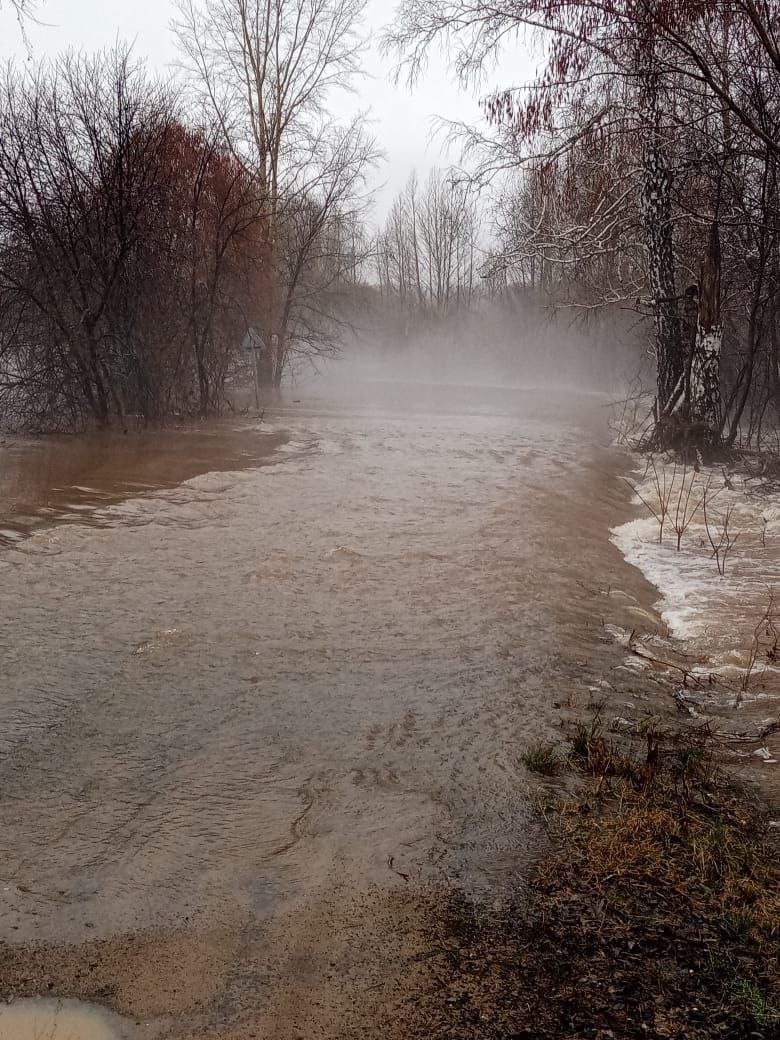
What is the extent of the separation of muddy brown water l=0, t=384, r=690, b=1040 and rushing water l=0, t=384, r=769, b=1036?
0.02 m

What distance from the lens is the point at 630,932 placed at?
2.51 meters

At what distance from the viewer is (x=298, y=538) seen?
307 inches

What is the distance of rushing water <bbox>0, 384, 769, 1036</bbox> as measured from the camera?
9.80 ft

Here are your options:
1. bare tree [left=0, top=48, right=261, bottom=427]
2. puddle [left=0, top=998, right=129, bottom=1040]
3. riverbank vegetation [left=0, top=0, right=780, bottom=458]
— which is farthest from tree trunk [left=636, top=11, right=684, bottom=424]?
puddle [left=0, top=998, right=129, bottom=1040]

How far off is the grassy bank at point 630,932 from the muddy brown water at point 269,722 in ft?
0.59

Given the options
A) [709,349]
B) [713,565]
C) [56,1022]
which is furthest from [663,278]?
[56,1022]

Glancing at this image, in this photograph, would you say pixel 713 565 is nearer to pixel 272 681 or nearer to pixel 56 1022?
pixel 272 681

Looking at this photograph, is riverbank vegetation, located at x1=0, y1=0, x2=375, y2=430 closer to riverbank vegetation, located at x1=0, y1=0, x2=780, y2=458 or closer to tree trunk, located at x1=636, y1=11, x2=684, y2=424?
riverbank vegetation, located at x1=0, y1=0, x2=780, y2=458

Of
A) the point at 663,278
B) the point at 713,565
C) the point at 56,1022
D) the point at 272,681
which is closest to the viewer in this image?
the point at 56,1022

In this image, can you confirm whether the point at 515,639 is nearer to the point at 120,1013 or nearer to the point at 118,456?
the point at 120,1013

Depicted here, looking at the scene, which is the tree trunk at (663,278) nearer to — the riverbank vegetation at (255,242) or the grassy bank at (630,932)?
the riverbank vegetation at (255,242)

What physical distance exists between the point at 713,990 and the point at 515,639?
3.05 m

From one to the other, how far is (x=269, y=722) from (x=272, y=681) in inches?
21.2

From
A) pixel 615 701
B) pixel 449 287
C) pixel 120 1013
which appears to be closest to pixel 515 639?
pixel 615 701
